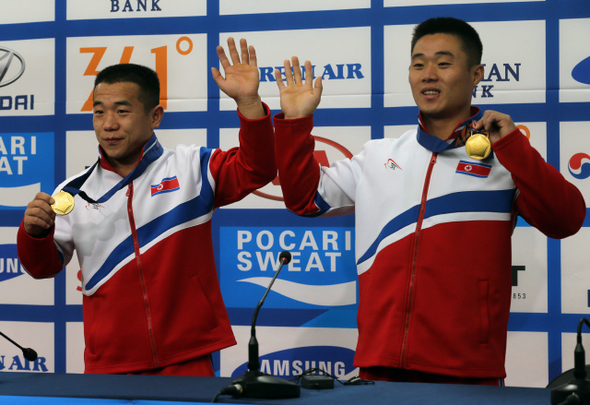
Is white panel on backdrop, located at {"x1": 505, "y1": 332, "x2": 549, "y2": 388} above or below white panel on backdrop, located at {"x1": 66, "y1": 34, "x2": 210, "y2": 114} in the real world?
below

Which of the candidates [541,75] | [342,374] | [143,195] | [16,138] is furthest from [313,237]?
[16,138]

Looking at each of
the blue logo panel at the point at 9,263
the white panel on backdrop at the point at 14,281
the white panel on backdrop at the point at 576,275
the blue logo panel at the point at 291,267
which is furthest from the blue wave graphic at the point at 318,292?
the blue logo panel at the point at 9,263

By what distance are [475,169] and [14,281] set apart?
2257mm

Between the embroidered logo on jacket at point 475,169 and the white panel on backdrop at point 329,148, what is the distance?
88cm

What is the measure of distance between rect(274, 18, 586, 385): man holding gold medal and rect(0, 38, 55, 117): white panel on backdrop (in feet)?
5.11

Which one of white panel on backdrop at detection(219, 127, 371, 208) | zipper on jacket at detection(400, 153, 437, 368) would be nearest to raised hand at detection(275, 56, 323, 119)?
zipper on jacket at detection(400, 153, 437, 368)

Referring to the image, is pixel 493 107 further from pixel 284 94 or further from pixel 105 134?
pixel 105 134

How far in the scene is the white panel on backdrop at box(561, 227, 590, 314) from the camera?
233cm

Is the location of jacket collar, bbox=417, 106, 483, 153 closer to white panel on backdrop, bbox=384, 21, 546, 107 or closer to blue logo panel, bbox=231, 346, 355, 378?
white panel on backdrop, bbox=384, 21, 546, 107

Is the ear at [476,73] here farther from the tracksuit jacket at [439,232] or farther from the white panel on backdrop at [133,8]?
the white panel on backdrop at [133,8]

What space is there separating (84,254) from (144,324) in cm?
31

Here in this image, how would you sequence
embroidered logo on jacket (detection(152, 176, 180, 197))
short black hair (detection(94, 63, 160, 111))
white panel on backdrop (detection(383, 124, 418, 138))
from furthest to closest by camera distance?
white panel on backdrop (detection(383, 124, 418, 138)) < short black hair (detection(94, 63, 160, 111)) < embroidered logo on jacket (detection(152, 176, 180, 197))

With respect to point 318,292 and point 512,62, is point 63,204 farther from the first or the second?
point 512,62

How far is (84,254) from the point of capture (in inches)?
70.1
